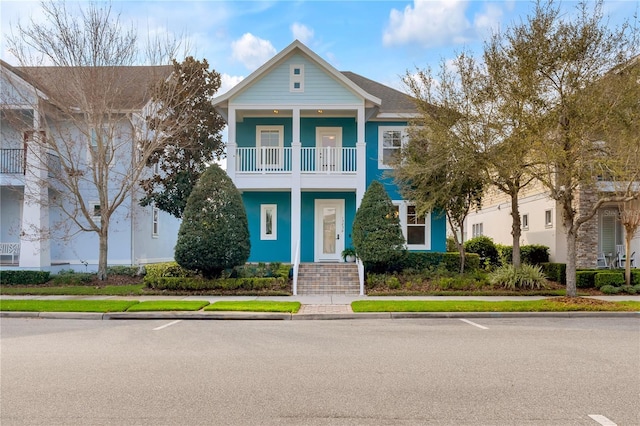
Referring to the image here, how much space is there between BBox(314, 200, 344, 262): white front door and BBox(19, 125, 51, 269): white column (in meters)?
11.0

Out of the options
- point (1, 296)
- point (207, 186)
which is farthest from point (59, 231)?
point (207, 186)

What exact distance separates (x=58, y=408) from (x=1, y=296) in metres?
12.6

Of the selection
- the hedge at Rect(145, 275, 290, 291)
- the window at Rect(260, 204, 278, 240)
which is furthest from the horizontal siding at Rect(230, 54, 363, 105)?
the hedge at Rect(145, 275, 290, 291)

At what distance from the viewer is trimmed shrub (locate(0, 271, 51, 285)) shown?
17047 millimetres

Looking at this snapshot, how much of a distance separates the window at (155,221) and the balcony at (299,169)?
22.5ft

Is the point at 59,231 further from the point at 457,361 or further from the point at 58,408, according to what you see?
the point at 457,361

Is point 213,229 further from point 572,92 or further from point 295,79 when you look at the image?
point 572,92


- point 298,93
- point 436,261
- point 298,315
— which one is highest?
point 298,93

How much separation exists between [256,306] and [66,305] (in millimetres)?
5221

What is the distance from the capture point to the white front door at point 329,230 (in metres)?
19.9

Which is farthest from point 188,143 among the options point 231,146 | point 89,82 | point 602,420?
point 602,420

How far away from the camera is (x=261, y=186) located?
18469 millimetres

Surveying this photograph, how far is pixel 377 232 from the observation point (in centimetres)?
1638

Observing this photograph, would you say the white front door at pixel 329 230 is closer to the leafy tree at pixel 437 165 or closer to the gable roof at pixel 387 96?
the leafy tree at pixel 437 165
